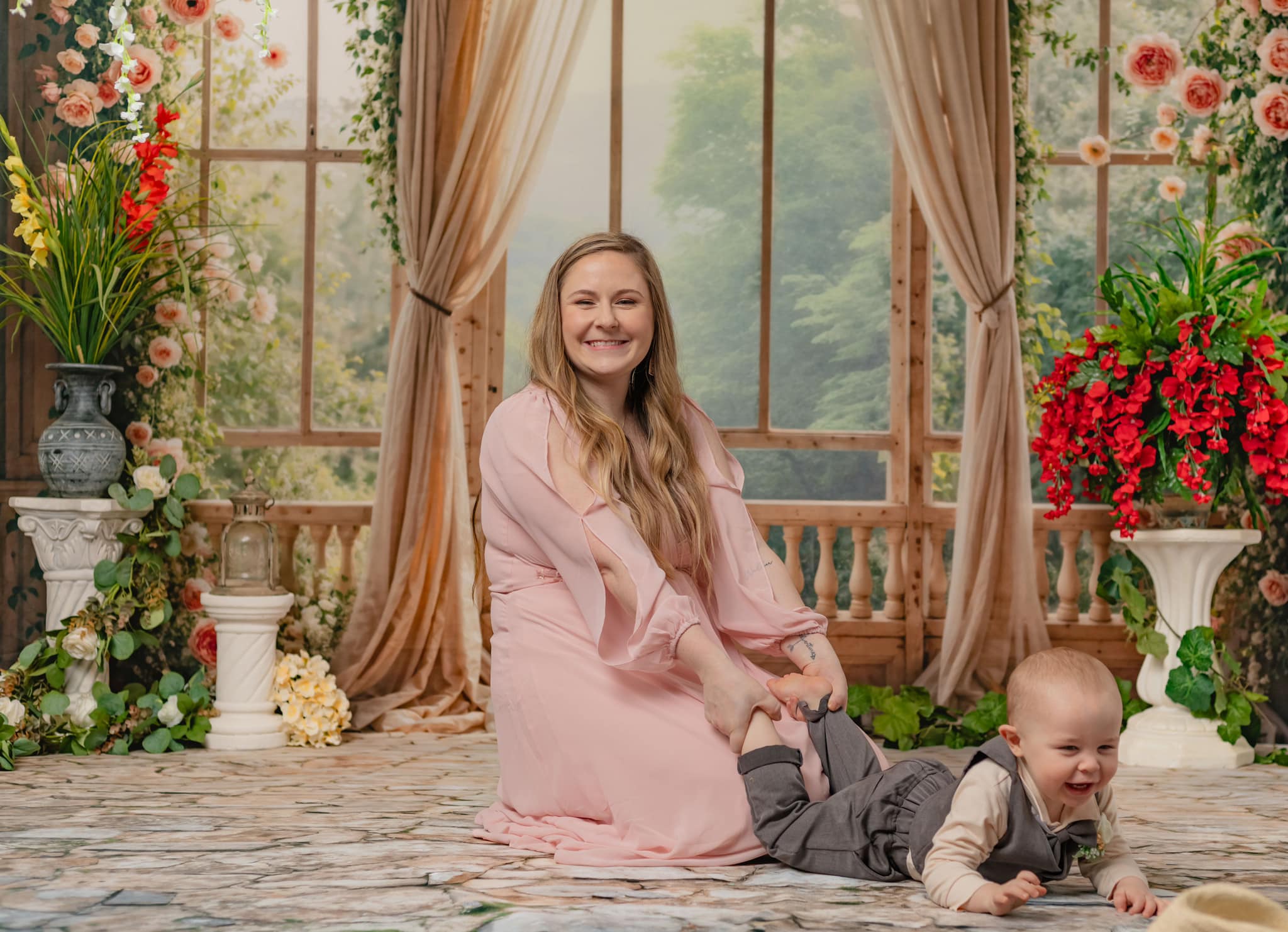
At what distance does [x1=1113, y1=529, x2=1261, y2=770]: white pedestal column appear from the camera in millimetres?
3541

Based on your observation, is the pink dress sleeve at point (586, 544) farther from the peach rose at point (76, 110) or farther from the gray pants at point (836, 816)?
the peach rose at point (76, 110)

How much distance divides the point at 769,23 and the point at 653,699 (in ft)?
9.57

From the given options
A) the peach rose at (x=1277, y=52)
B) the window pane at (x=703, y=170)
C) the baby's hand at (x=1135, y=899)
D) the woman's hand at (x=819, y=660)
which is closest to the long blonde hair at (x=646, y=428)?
the woman's hand at (x=819, y=660)

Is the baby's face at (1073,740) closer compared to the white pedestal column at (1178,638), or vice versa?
the baby's face at (1073,740)

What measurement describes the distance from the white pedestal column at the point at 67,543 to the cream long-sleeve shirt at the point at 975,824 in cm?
260

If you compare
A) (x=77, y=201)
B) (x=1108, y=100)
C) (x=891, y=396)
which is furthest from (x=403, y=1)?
(x=1108, y=100)

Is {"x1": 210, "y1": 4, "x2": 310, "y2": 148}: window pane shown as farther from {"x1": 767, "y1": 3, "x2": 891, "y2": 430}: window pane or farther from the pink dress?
the pink dress

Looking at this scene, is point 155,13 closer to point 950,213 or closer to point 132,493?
point 132,493

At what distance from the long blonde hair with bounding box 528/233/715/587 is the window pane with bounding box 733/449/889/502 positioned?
2.03m

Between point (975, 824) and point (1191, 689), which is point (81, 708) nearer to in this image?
point (975, 824)

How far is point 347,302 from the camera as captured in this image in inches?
172

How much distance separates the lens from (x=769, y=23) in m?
4.36

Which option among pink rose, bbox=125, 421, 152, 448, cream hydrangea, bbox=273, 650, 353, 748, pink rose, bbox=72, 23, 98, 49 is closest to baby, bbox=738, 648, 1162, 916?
cream hydrangea, bbox=273, 650, 353, 748

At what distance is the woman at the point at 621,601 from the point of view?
2.11 metres
